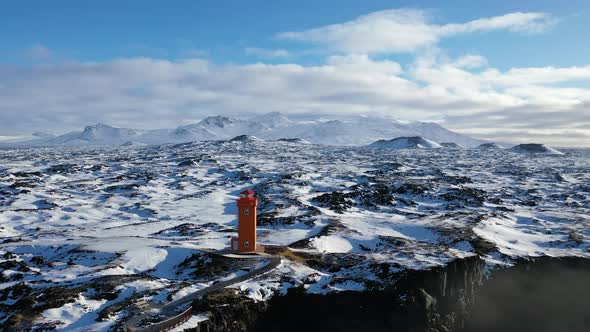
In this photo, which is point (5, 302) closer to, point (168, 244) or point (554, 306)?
point (168, 244)

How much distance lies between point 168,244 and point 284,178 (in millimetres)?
84928

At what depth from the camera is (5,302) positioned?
30.9 m

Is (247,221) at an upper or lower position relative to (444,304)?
upper

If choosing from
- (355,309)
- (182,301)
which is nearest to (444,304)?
(355,309)

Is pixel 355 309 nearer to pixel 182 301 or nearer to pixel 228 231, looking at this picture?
pixel 182 301

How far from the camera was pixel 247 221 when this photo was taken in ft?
131

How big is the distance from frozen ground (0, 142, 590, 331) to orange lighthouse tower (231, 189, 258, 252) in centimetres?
311

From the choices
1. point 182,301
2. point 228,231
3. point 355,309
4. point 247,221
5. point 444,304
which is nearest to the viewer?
point 182,301

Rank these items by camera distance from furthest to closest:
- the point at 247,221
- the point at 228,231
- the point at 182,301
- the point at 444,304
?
the point at 228,231 < the point at 247,221 < the point at 444,304 < the point at 182,301

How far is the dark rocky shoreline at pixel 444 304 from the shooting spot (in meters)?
32.0

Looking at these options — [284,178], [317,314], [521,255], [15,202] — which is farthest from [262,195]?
[317,314]

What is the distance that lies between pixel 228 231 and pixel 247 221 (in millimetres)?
22663

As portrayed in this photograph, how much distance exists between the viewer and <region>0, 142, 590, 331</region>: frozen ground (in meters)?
33.2

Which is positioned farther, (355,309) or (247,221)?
(247,221)
